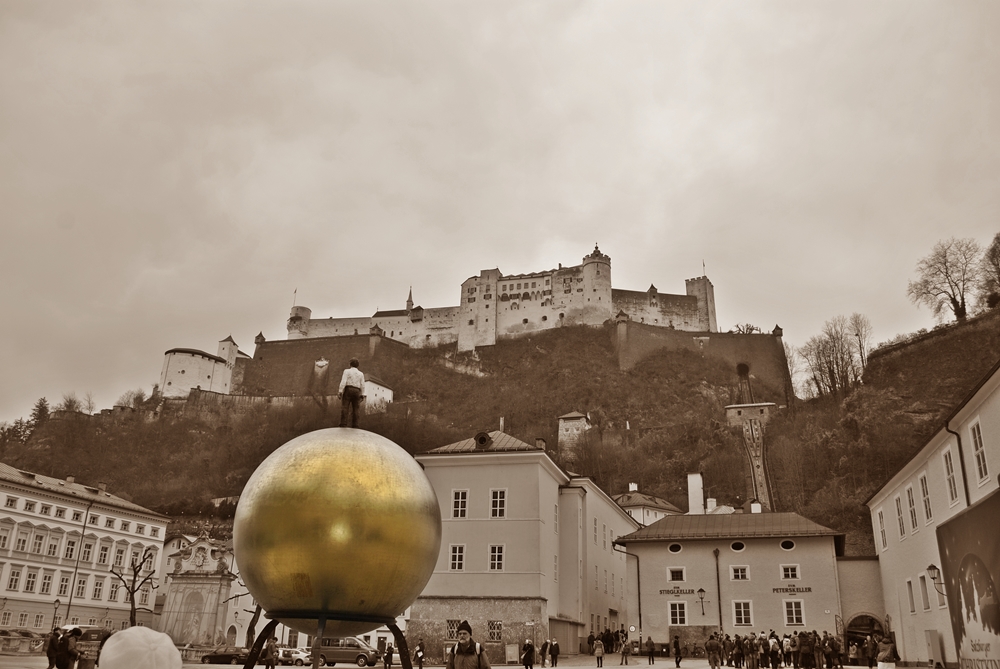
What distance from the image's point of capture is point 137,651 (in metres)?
4.49

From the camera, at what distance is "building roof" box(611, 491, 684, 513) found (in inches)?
2382

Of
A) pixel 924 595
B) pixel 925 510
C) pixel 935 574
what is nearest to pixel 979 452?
pixel 935 574

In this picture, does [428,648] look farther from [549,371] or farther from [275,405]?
[275,405]

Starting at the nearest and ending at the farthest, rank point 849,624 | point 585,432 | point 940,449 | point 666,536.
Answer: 1. point 940,449
2. point 849,624
3. point 666,536
4. point 585,432

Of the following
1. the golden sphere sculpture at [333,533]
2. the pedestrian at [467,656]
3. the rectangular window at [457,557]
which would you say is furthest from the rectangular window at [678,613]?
the golden sphere sculpture at [333,533]

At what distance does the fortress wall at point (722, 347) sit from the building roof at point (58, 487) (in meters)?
59.8

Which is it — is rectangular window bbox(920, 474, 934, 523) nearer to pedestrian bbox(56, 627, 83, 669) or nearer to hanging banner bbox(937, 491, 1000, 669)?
hanging banner bbox(937, 491, 1000, 669)

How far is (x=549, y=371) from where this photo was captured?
95625 millimetres

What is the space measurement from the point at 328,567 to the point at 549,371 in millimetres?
90240

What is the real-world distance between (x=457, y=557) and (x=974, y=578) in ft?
61.7

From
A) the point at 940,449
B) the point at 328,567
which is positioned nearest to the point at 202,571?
the point at 940,449

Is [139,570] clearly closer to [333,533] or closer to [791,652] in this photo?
[791,652]

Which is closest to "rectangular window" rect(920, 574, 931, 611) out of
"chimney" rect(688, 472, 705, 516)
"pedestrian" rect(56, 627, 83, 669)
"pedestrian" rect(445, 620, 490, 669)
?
"pedestrian" rect(445, 620, 490, 669)

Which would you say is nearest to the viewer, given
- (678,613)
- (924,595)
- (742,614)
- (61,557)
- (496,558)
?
(924,595)
